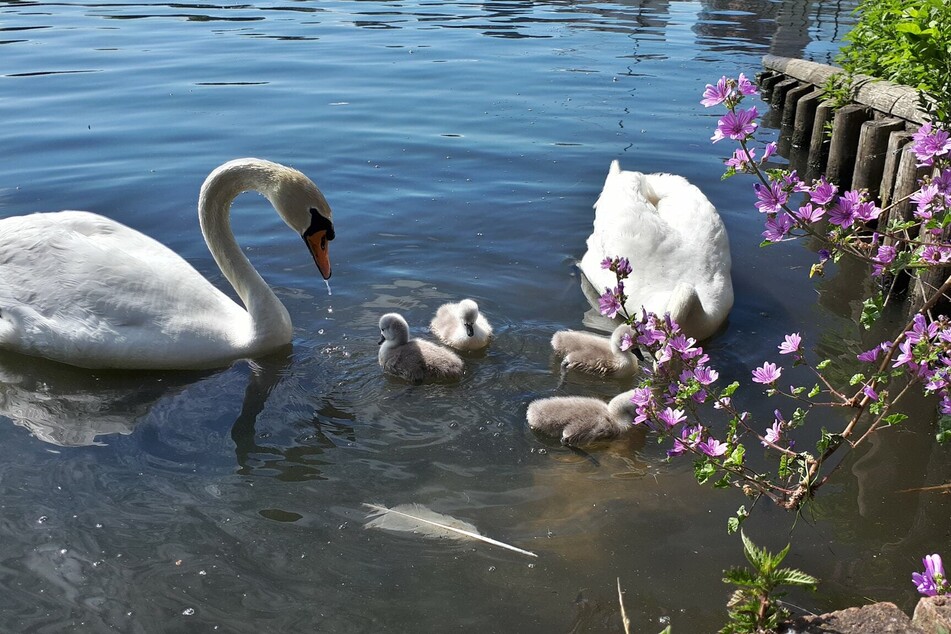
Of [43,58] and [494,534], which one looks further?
[43,58]

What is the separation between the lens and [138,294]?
18.7ft

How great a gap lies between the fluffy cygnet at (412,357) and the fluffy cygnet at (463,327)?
0.11 meters

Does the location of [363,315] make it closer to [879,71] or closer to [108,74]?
[879,71]

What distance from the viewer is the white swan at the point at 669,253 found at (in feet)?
20.2

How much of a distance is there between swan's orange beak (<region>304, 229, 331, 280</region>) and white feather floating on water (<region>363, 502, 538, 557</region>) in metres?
1.82

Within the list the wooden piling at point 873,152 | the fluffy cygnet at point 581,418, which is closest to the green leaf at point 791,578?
the fluffy cygnet at point 581,418

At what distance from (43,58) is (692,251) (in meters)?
12.4

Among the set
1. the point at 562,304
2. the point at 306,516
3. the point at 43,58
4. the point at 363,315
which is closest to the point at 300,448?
the point at 306,516

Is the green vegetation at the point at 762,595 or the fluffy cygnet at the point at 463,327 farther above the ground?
the green vegetation at the point at 762,595

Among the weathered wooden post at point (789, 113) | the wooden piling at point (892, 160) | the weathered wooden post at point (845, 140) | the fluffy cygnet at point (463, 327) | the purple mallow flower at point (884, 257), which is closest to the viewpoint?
the purple mallow flower at point (884, 257)

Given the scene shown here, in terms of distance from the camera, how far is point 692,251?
6.72 metres

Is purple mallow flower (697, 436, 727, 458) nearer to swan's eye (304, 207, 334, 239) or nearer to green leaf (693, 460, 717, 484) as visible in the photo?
green leaf (693, 460, 717, 484)

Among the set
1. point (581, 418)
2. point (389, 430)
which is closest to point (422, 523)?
point (389, 430)

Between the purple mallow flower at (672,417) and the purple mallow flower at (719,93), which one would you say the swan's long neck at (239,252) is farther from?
the purple mallow flower at (719,93)
